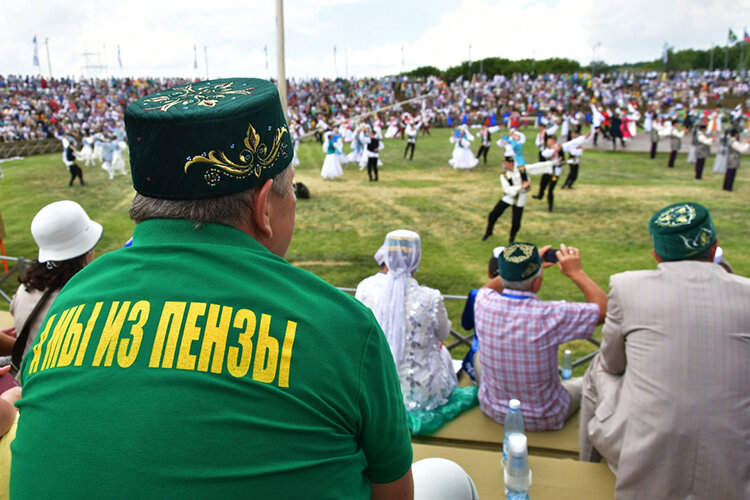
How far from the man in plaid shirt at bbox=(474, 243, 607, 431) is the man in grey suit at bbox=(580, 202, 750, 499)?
24.4 inches

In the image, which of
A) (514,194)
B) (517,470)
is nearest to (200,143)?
(517,470)

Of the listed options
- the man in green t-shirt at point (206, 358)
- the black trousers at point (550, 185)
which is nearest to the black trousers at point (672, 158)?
the black trousers at point (550, 185)

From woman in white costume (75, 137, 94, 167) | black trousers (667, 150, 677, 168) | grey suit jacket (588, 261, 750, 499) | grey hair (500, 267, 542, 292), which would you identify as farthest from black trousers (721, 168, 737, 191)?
woman in white costume (75, 137, 94, 167)

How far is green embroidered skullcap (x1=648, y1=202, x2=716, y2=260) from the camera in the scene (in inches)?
97.0

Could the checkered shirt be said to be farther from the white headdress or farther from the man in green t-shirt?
the man in green t-shirt

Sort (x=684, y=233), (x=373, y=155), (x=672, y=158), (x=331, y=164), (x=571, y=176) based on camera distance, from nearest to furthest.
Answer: (x=684, y=233) → (x=571, y=176) → (x=373, y=155) → (x=331, y=164) → (x=672, y=158)

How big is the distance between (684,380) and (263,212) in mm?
2023

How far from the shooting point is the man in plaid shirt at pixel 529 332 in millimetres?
3123

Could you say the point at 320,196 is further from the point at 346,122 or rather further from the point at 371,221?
the point at 346,122

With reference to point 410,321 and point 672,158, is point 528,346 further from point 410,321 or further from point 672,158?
point 672,158

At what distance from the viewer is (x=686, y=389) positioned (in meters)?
2.22

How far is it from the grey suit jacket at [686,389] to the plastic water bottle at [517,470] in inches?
15.9

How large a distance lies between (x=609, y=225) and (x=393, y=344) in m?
9.01

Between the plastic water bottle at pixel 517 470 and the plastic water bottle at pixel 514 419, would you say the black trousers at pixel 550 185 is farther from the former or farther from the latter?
the plastic water bottle at pixel 517 470
